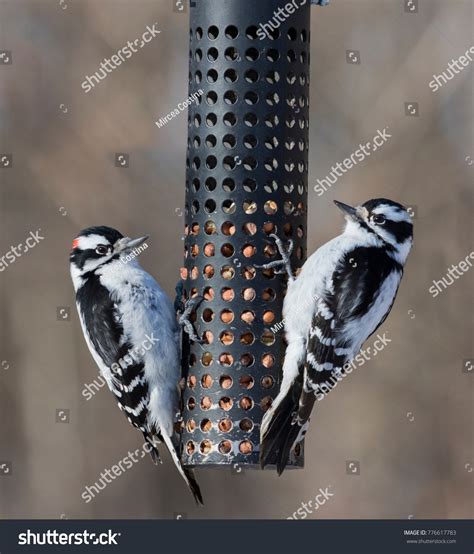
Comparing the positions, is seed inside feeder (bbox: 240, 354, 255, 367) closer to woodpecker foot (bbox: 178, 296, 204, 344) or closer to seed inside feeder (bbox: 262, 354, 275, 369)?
seed inside feeder (bbox: 262, 354, 275, 369)

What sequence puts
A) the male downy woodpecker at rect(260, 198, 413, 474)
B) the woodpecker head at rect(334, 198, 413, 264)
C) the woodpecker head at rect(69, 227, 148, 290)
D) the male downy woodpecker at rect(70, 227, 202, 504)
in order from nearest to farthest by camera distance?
1. the male downy woodpecker at rect(260, 198, 413, 474)
2. the male downy woodpecker at rect(70, 227, 202, 504)
3. the woodpecker head at rect(334, 198, 413, 264)
4. the woodpecker head at rect(69, 227, 148, 290)

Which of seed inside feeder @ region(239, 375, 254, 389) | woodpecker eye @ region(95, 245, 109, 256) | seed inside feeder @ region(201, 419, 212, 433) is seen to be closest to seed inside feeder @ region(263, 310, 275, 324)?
seed inside feeder @ region(239, 375, 254, 389)

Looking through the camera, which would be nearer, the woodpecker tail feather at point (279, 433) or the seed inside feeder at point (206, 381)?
the woodpecker tail feather at point (279, 433)

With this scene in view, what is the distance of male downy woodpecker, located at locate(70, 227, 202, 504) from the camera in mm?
9188
